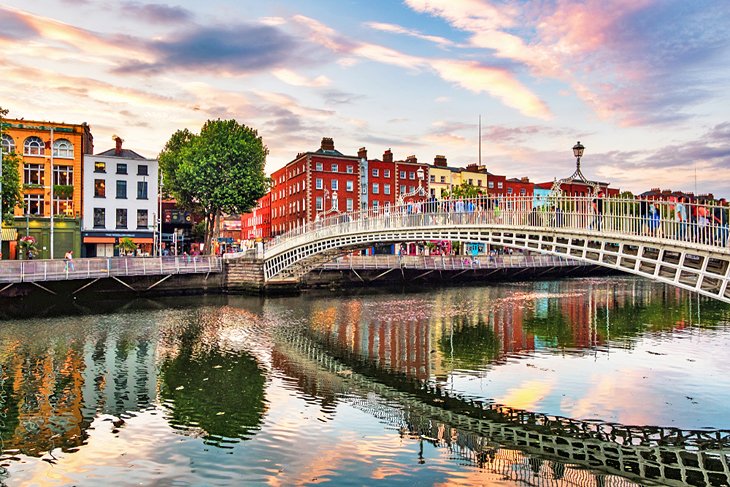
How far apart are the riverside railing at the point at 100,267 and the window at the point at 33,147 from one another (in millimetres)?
19925

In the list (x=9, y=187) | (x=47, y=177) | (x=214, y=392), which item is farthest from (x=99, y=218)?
(x=214, y=392)

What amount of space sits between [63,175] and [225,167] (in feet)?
51.7

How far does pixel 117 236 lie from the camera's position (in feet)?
189

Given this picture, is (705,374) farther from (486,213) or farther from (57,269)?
(57,269)

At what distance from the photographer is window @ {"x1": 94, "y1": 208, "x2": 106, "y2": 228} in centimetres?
5728

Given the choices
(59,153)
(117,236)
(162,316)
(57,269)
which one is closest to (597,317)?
(162,316)

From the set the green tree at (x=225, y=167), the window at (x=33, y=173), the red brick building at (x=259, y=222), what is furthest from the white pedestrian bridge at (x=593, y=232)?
the red brick building at (x=259, y=222)

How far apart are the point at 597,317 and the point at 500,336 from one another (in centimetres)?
1021

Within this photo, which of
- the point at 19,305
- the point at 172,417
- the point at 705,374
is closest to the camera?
the point at 172,417

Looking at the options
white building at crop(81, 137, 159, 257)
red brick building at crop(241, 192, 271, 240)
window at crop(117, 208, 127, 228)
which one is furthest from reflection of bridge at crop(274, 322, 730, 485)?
red brick building at crop(241, 192, 271, 240)

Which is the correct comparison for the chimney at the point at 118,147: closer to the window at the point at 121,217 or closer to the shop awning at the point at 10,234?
the window at the point at 121,217

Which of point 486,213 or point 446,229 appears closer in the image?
point 486,213

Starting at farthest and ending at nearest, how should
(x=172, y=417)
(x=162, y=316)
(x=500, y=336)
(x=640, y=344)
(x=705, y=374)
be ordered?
(x=162, y=316) → (x=500, y=336) → (x=640, y=344) → (x=705, y=374) → (x=172, y=417)

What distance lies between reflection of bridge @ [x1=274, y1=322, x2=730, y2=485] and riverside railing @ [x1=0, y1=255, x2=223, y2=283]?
1102 inches
